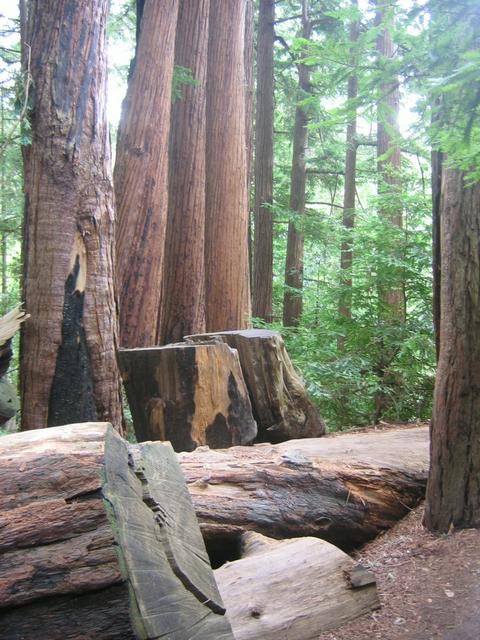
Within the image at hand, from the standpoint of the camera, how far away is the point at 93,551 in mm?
2035

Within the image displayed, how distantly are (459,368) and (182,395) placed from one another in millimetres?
2310

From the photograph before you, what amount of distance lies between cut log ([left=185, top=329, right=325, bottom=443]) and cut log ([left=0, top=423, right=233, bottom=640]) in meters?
2.95

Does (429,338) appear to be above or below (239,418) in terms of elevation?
above

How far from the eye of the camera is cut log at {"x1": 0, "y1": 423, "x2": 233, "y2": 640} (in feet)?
6.33

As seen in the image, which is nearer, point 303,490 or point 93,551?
point 93,551

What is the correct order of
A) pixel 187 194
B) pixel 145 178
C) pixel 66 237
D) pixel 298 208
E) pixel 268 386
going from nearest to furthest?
pixel 66 237
pixel 268 386
pixel 145 178
pixel 187 194
pixel 298 208

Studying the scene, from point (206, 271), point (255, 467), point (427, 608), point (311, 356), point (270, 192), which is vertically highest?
point (270, 192)

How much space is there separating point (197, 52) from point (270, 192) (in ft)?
17.2

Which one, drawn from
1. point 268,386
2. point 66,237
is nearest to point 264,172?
point 268,386

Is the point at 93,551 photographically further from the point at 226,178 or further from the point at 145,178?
the point at 226,178

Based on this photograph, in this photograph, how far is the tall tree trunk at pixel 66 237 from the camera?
4.91 metres

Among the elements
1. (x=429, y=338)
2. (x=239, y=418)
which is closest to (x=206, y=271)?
(x=429, y=338)

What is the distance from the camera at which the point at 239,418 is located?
5246 millimetres

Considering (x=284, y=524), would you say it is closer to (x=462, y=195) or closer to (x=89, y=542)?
(x=89, y=542)
